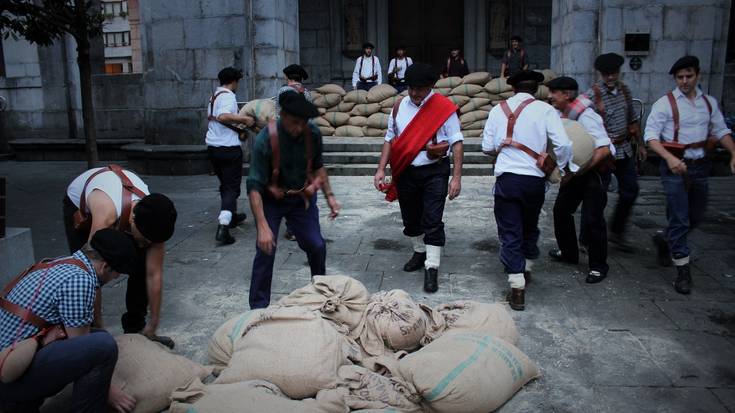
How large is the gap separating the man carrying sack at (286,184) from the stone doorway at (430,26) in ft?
39.6

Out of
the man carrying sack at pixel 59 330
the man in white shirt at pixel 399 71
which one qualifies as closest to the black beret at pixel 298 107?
the man carrying sack at pixel 59 330

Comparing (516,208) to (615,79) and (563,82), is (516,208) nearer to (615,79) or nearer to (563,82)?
(563,82)

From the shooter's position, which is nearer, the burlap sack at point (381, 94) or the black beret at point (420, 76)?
the black beret at point (420, 76)

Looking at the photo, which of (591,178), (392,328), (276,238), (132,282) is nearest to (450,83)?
(591,178)

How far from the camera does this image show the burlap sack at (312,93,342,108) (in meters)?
11.7

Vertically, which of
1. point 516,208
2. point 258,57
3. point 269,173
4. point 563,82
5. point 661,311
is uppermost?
point 258,57

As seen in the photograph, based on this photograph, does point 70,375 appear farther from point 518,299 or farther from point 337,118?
point 337,118

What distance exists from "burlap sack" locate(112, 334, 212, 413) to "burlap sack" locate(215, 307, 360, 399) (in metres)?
0.23

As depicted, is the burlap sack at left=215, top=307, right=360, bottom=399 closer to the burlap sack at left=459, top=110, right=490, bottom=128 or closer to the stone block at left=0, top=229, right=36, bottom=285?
the stone block at left=0, top=229, right=36, bottom=285

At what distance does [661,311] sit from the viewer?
440 centimetres

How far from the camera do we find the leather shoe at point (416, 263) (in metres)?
5.33

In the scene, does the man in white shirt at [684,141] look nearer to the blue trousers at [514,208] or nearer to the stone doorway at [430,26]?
the blue trousers at [514,208]

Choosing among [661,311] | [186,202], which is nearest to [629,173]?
[661,311]

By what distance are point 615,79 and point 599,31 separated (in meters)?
4.75
